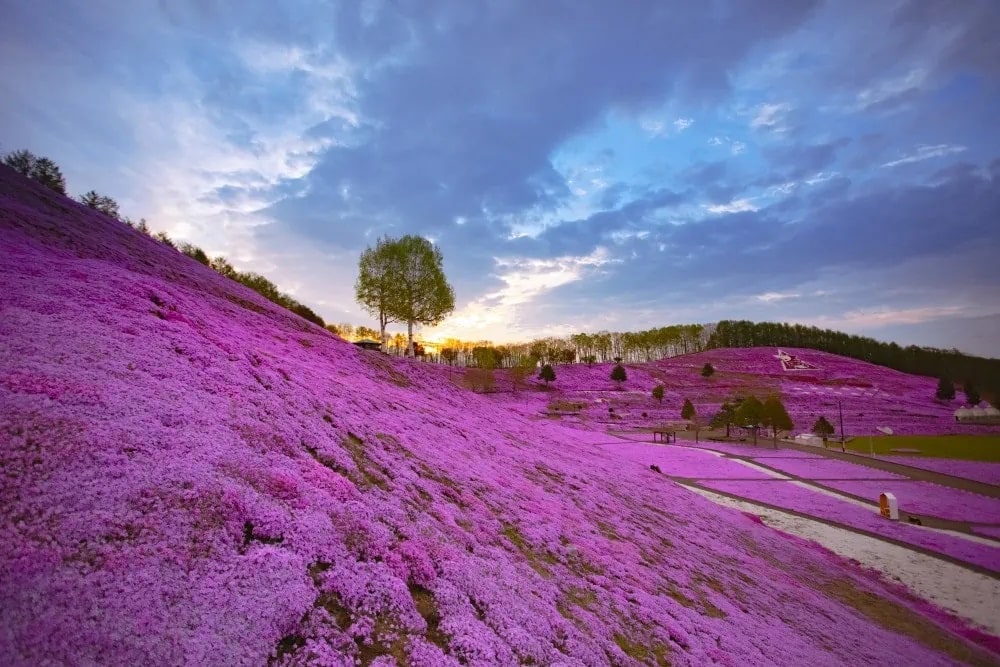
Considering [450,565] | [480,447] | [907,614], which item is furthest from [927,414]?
[450,565]

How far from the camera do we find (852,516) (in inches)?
1172

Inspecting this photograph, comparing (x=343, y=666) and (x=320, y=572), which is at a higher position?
(x=320, y=572)

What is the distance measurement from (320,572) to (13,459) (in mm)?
3899

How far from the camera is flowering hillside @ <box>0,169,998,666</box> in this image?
449 cm

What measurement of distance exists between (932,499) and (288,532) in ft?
157

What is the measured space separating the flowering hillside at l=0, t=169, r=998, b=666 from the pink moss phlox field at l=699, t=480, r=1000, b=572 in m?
9.70

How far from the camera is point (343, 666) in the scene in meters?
4.81

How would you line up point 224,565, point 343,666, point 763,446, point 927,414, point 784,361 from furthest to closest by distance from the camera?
point 784,361, point 927,414, point 763,446, point 224,565, point 343,666

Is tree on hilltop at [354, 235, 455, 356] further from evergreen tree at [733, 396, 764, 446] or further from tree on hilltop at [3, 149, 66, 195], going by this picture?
evergreen tree at [733, 396, 764, 446]

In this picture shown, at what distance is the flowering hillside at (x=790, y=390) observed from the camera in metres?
68.4

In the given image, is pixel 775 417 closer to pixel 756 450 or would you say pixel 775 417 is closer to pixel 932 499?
pixel 756 450

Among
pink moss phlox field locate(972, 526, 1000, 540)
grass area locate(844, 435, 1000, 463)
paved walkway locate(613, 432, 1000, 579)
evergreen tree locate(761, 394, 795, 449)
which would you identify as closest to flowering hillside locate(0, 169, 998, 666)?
paved walkway locate(613, 432, 1000, 579)

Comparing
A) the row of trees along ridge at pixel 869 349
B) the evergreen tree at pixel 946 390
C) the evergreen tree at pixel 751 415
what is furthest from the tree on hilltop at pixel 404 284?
the evergreen tree at pixel 946 390

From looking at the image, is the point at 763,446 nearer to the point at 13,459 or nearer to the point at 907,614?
the point at 907,614
